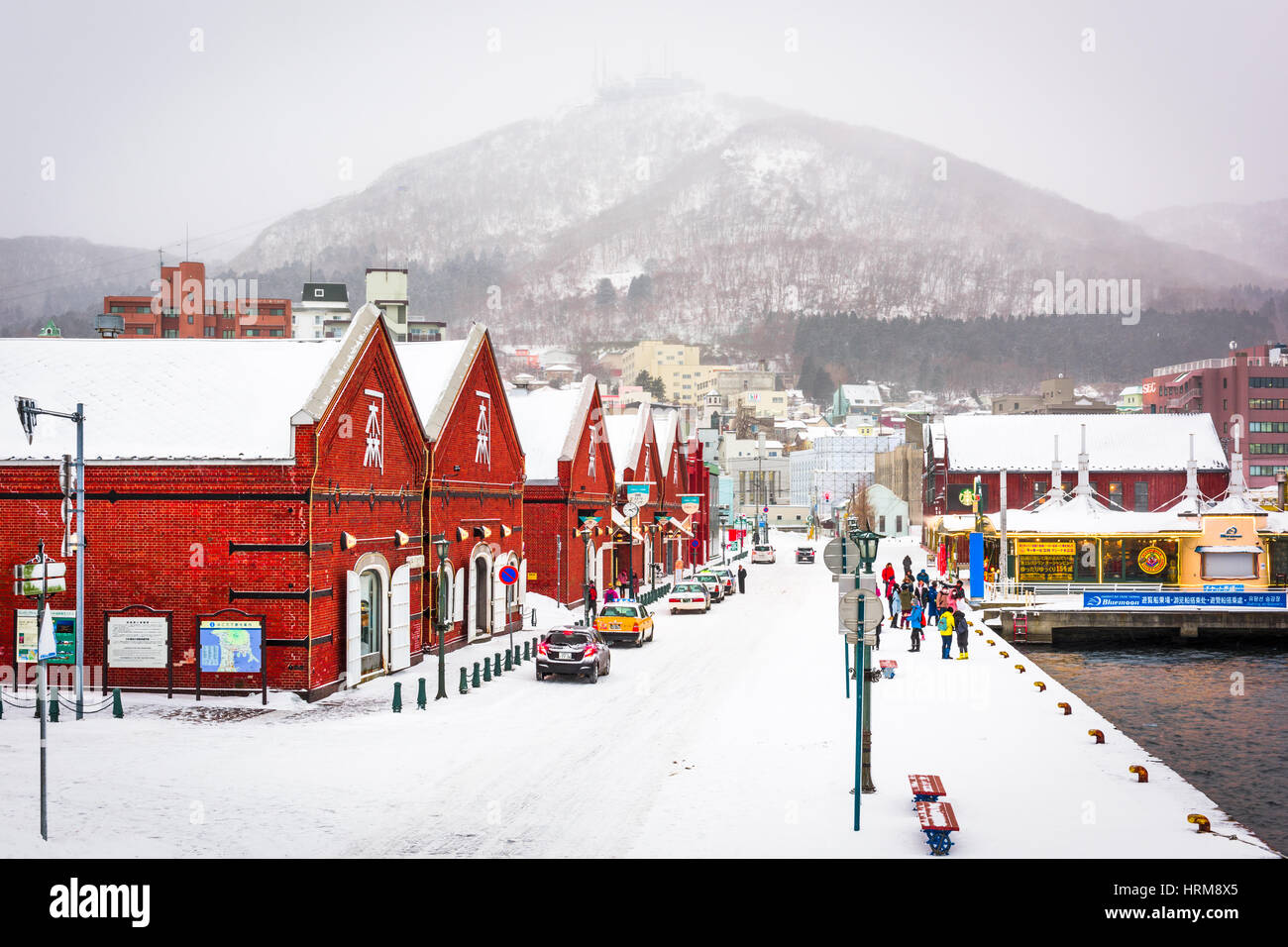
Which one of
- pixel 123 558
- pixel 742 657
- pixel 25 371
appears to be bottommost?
pixel 742 657

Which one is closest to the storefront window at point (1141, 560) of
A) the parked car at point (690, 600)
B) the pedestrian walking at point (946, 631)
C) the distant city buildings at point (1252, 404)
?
the parked car at point (690, 600)

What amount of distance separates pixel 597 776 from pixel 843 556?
18.2ft

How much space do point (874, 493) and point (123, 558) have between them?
400 feet

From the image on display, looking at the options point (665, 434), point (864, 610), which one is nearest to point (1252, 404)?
point (665, 434)

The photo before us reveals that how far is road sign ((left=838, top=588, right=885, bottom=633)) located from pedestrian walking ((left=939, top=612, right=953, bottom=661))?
699 inches

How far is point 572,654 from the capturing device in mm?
29531

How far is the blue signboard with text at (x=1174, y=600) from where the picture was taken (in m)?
50.4

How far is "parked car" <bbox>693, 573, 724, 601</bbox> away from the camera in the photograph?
5688cm

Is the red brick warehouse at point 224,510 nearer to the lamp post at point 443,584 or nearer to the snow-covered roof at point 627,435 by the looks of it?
the lamp post at point 443,584

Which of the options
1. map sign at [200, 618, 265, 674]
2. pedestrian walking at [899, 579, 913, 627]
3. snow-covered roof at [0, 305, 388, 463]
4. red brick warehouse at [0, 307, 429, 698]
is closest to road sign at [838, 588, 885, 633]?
red brick warehouse at [0, 307, 429, 698]
